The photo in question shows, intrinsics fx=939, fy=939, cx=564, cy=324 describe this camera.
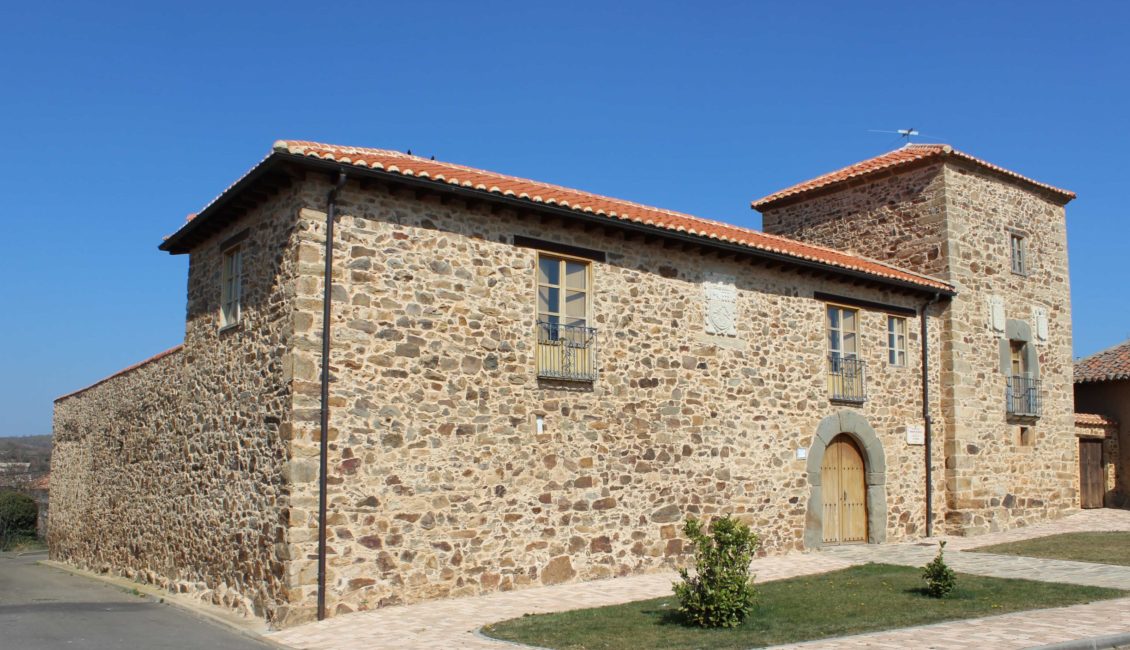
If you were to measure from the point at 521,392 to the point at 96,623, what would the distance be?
5302mm

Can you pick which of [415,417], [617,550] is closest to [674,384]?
[617,550]

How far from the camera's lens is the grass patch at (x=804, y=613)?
8.31 m

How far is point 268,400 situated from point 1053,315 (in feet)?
55.3

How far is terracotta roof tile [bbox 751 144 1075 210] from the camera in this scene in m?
17.9

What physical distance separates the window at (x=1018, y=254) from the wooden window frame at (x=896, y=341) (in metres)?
3.82

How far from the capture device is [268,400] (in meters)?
10.6

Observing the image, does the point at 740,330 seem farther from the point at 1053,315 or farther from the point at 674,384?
the point at 1053,315

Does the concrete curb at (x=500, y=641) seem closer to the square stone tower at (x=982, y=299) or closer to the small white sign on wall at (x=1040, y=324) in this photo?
the square stone tower at (x=982, y=299)

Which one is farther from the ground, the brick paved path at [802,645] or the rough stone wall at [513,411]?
the rough stone wall at [513,411]

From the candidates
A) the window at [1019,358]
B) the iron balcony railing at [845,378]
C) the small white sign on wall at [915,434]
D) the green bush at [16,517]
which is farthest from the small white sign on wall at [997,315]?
the green bush at [16,517]

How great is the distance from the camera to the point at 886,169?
61.6 ft

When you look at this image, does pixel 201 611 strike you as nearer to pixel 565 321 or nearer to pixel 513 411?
pixel 513 411

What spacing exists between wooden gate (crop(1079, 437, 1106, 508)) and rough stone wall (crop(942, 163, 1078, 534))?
1.79 m

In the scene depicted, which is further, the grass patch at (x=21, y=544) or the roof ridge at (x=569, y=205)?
the grass patch at (x=21, y=544)
